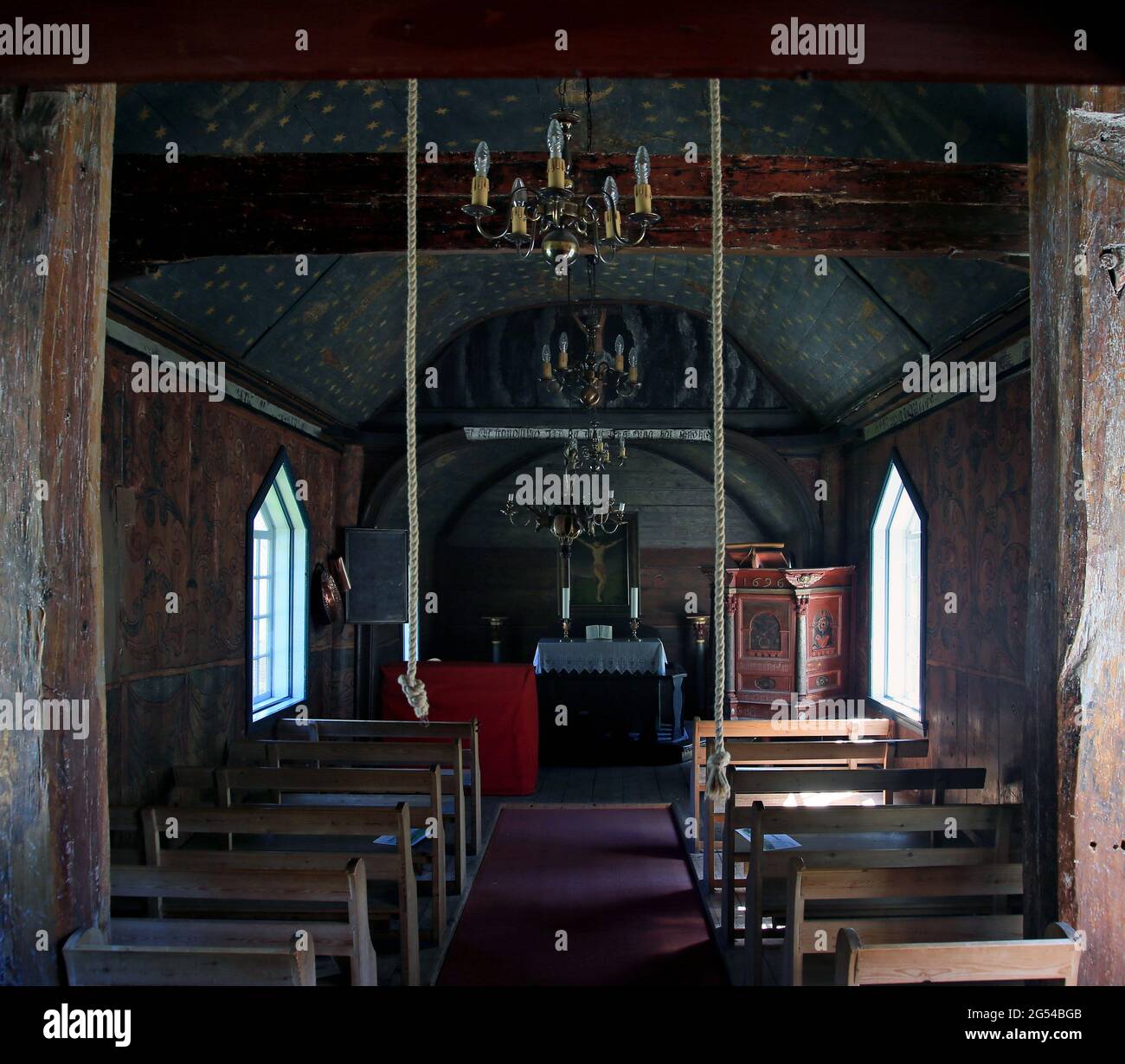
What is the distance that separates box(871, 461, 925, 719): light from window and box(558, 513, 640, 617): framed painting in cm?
387

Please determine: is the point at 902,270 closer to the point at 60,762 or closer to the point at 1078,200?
the point at 1078,200

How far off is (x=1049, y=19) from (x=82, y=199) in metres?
2.34

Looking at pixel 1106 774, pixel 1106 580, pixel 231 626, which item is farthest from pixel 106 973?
pixel 231 626

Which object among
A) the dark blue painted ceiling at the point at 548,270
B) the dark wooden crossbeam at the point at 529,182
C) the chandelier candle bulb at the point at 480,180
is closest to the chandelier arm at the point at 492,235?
the dark wooden crossbeam at the point at 529,182

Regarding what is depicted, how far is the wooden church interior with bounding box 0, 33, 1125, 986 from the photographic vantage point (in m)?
2.30

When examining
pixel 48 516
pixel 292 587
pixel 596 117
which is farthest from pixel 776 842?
pixel 292 587

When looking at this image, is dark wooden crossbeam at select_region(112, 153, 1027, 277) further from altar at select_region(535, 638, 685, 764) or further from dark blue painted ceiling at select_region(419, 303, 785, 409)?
altar at select_region(535, 638, 685, 764)

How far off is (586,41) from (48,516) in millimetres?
1709

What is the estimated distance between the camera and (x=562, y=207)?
11.3 feet

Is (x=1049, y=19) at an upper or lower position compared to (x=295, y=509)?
upper

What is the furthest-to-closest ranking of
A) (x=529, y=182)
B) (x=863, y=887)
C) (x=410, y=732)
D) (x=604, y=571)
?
(x=604, y=571) < (x=410, y=732) < (x=529, y=182) < (x=863, y=887)

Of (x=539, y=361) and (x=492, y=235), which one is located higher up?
(x=539, y=361)

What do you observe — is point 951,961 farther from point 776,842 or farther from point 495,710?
point 495,710
